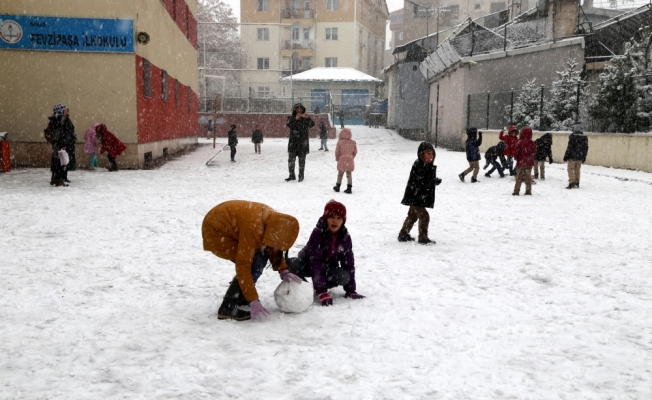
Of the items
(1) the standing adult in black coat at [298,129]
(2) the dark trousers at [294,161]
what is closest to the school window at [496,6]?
(2) the dark trousers at [294,161]

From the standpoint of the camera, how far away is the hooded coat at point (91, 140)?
15.3 metres

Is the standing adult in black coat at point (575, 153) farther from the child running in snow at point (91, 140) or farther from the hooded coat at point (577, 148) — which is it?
the child running in snow at point (91, 140)

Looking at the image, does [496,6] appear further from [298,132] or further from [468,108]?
[298,132]

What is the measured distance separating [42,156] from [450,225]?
42.2 ft

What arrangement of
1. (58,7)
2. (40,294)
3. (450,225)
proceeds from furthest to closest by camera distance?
(58,7), (450,225), (40,294)

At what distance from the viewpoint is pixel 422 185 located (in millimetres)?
7426

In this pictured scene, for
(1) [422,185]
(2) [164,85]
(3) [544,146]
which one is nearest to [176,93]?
(2) [164,85]

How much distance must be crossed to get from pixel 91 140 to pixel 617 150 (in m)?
16.4

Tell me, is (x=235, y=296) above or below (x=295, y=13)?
below

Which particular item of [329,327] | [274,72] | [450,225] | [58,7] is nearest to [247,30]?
[274,72]

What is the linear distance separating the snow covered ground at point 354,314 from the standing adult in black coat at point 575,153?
318cm

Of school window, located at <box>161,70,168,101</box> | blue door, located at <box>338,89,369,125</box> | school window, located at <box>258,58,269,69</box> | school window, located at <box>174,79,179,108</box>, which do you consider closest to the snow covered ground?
school window, located at <box>161,70,168,101</box>

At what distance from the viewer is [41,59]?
1575 cm

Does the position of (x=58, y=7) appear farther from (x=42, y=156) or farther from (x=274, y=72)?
(x=274, y=72)
